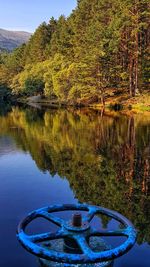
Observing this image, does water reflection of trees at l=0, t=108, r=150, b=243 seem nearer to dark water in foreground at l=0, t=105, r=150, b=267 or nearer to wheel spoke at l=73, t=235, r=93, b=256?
dark water in foreground at l=0, t=105, r=150, b=267

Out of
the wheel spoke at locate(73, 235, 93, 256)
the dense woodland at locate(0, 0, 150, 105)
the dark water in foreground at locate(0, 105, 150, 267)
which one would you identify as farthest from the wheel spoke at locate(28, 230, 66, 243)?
the dense woodland at locate(0, 0, 150, 105)

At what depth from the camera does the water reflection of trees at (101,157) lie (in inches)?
738

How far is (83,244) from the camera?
9281 mm

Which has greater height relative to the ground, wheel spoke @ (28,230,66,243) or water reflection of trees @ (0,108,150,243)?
wheel spoke @ (28,230,66,243)

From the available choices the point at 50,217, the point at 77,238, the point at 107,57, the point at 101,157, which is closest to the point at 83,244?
the point at 77,238

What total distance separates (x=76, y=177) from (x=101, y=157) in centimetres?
602

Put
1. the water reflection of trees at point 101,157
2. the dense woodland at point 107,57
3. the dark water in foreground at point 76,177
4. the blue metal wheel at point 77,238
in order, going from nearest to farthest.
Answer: the blue metal wheel at point 77,238, the dark water in foreground at point 76,177, the water reflection of trees at point 101,157, the dense woodland at point 107,57

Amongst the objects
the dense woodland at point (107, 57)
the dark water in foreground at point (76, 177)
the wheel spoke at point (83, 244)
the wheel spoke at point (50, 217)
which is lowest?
the dark water in foreground at point (76, 177)

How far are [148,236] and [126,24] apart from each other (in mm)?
62872

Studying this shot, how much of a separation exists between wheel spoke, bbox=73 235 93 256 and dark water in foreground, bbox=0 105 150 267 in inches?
108

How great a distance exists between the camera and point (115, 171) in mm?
24547

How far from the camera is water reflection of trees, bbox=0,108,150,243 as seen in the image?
18.7m

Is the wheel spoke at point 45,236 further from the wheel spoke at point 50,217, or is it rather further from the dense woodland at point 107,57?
the dense woodland at point 107,57

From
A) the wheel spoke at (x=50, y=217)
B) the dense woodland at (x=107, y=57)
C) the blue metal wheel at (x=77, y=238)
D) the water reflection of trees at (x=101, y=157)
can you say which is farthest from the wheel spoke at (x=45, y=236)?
the dense woodland at (x=107, y=57)
